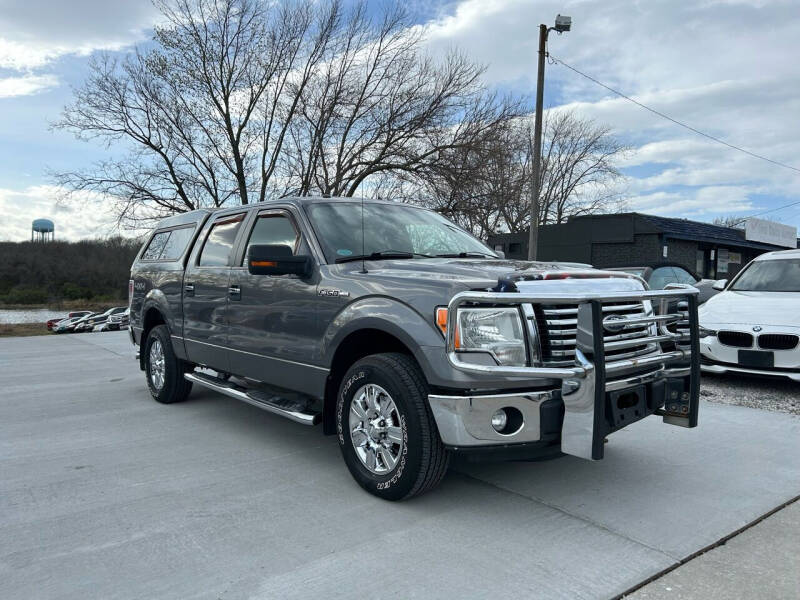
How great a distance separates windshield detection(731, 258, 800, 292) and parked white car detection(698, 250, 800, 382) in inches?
0.4

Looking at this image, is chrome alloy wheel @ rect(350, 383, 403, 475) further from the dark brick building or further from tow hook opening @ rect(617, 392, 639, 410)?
the dark brick building

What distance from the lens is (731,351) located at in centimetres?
683

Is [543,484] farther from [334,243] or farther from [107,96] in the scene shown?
[107,96]

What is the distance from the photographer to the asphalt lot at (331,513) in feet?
8.98

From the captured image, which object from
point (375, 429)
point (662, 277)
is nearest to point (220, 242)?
point (375, 429)

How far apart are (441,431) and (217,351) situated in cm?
279

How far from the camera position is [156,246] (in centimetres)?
702

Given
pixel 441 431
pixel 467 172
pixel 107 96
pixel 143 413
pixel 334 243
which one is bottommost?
pixel 143 413

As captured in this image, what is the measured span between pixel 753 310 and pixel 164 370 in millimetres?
6461

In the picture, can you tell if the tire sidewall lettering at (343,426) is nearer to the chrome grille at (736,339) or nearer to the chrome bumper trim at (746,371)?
the chrome bumper trim at (746,371)

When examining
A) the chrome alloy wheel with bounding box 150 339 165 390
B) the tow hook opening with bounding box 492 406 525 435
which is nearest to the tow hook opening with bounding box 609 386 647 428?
the tow hook opening with bounding box 492 406 525 435

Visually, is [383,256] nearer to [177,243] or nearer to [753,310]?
[177,243]

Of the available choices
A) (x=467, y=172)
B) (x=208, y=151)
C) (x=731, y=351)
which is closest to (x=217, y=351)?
(x=731, y=351)

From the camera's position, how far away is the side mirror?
403 centimetres
